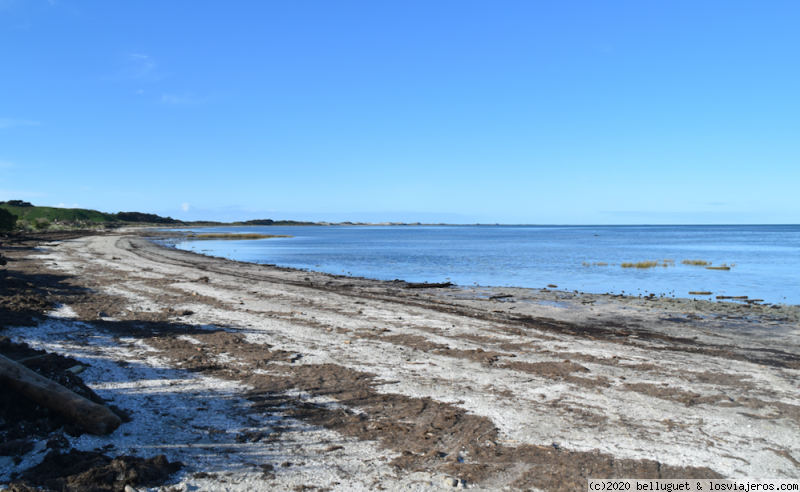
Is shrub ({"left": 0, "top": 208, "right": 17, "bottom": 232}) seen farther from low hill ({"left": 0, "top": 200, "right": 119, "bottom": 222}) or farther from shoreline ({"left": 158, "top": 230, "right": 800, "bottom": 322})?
low hill ({"left": 0, "top": 200, "right": 119, "bottom": 222})

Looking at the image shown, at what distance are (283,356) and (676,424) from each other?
732cm

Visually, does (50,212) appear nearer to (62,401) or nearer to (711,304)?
(62,401)

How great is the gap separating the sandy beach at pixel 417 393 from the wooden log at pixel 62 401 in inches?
6.8

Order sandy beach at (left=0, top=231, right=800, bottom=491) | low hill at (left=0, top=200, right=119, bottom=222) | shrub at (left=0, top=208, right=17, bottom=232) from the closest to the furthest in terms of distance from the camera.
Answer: sandy beach at (left=0, top=231, right=800, bottom=491) → shrub at (left=0, top=208, right=17, bottom=232) → low hill at (left=0, top=200, right=119, bottom=222)

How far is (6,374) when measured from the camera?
237 inches

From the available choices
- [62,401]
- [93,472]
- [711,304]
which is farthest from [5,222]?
[711,304]

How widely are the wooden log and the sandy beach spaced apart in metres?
0.17

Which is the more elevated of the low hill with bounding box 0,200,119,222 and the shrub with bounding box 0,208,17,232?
the low hill with bounding box 0,200,119,222

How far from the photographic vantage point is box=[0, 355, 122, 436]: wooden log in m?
5.84

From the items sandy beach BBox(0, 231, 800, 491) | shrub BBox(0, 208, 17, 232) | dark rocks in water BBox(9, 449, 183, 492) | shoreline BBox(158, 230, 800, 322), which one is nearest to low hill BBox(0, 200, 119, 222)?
shrub BBox(0, 208, 17, 232)

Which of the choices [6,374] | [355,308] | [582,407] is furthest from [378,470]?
[355,308]

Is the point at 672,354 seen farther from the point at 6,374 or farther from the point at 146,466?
the point at 6,374

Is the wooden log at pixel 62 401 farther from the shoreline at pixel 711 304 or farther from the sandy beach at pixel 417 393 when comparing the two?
the shoreline at pixel 711 304

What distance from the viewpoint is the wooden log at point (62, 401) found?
19.1ft
